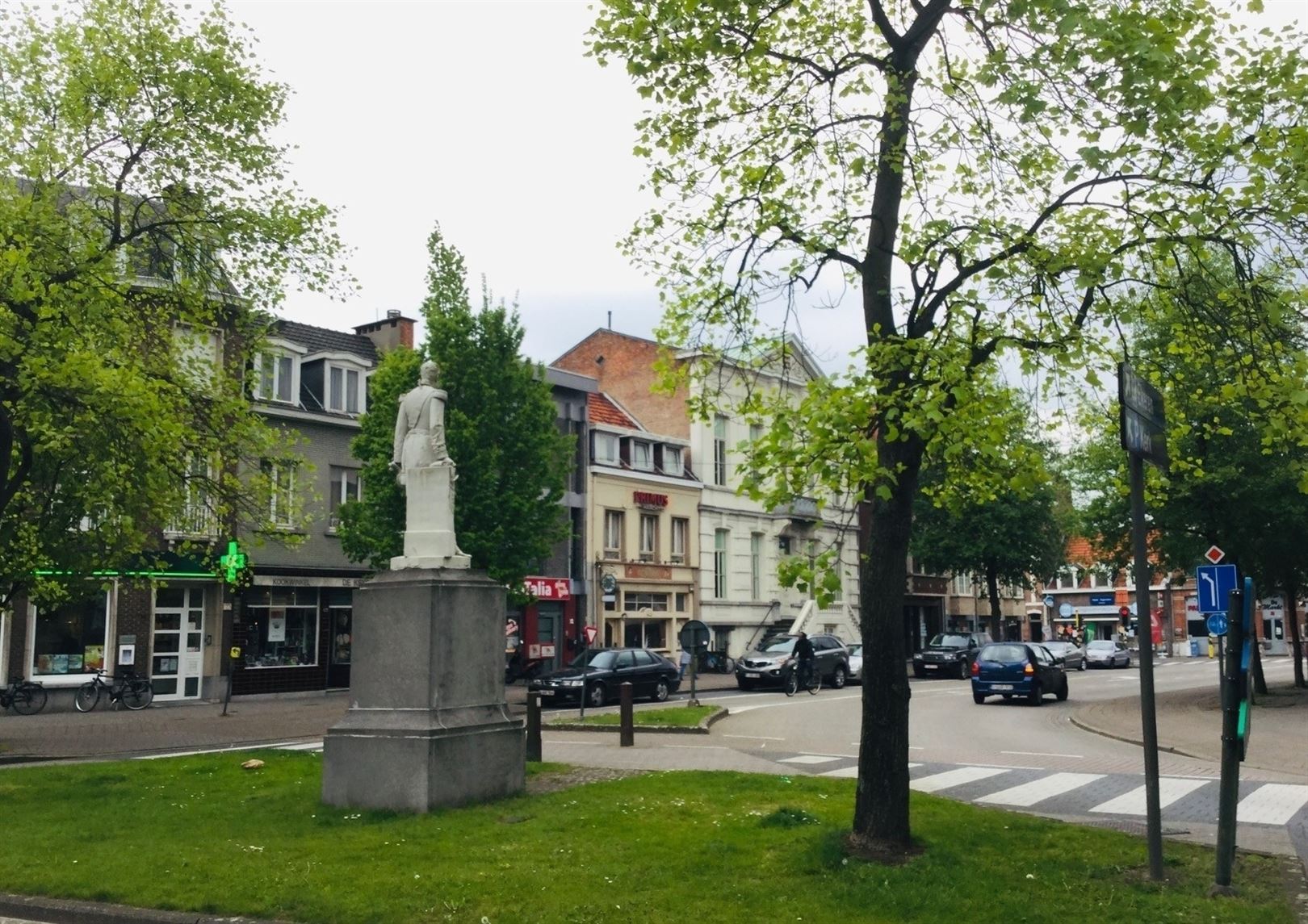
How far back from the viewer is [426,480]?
12.1m

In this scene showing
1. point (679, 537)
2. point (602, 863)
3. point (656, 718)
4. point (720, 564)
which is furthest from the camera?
point (720, 564)

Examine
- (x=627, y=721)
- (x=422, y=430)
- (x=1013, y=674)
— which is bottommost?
(x=627, y=721)

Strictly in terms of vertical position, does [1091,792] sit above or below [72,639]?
below

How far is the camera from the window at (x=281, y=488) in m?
18.7

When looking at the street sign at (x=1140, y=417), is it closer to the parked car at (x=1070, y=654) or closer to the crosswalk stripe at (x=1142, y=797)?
the crosswalk stripe at (x=1142, y=797)

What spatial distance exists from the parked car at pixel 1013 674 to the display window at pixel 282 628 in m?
18.5

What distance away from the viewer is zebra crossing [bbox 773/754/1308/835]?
1190 cm

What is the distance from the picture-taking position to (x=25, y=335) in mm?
14797

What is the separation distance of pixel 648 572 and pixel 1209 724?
2382cm

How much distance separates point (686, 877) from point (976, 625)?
209ft

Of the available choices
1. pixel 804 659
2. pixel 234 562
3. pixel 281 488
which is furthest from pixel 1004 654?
pixel 281 488

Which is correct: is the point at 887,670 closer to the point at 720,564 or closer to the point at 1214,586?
the point at 1214,586

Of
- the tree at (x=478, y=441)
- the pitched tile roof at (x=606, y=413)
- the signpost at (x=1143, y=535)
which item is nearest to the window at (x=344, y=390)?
the tree at (x=478, y=441)

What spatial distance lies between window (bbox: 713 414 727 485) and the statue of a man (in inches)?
1439
